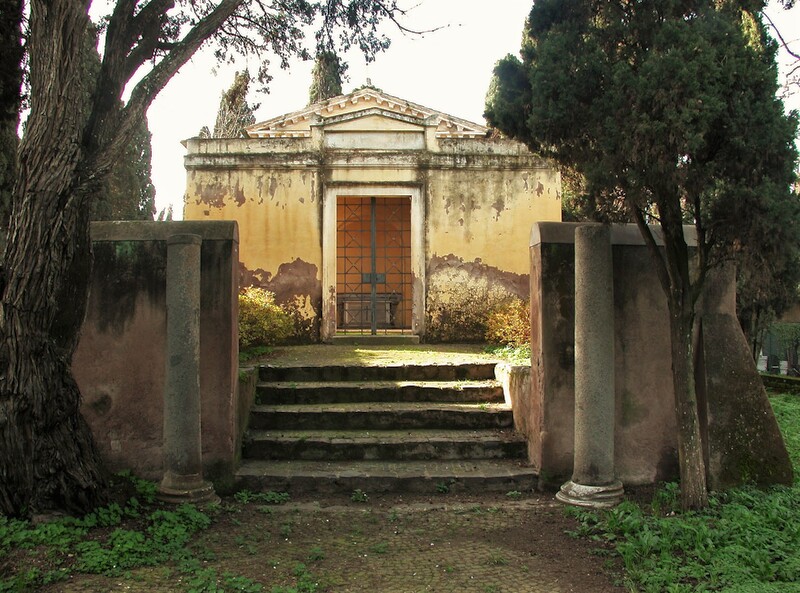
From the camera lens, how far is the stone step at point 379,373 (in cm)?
758

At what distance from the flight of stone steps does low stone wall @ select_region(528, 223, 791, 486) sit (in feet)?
1.90

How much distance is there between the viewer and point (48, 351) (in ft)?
15.3

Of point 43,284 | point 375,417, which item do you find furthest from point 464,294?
point 43,284

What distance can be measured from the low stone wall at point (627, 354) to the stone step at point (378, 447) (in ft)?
1.78

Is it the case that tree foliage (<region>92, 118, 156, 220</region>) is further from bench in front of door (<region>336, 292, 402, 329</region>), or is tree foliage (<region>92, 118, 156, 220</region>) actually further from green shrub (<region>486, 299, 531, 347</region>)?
green shrub (<region>486, 299, 531, 347</region>)

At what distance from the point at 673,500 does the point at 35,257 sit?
16.5 ft

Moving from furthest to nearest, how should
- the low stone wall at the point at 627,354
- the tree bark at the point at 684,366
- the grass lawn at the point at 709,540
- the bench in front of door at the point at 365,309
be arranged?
the bench in front of door at the point at 365,309 < the low stone wall at the point at 627,354 < the tree bark at the point at 684,366 < the grass lawn at the point at 709,540

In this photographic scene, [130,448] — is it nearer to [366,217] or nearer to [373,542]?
[373,542]

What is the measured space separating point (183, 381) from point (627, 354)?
3757 millimetres

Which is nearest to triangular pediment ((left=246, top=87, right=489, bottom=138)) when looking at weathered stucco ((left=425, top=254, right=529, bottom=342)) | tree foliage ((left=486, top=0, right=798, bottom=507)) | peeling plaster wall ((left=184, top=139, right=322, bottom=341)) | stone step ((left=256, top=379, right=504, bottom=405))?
peeling plaster wall ((left=184, top=139, right=322, bottom=341))

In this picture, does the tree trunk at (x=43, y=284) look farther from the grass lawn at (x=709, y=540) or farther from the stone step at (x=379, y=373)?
the grass lawn at (x=709, y=540)

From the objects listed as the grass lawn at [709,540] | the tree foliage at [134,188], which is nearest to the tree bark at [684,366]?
the grass lawn at [709,540]

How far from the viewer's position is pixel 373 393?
23.7 ft

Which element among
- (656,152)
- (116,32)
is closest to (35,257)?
(116,32)
